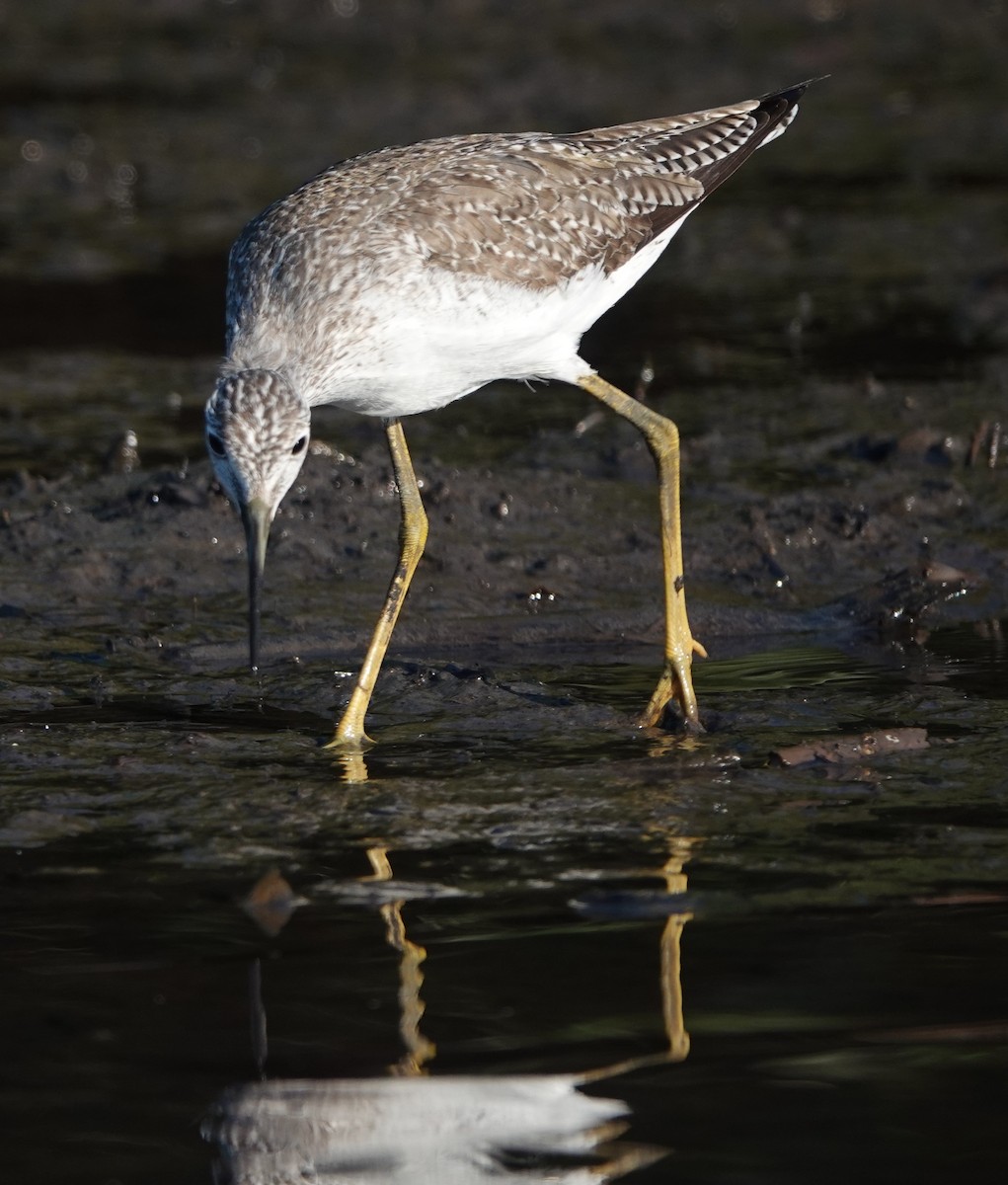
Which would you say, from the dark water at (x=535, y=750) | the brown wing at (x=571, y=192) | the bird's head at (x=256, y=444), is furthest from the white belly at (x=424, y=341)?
the dark water at (x=535, y=750)

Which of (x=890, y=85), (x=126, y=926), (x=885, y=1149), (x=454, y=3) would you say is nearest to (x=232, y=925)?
(x=126, y=926)

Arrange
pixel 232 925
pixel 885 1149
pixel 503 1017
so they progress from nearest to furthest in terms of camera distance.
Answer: pixel 885 1149
pixel 503 1017
pixel 232 925

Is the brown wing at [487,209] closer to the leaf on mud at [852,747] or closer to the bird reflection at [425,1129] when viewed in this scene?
the leaf on mud at [852,747]

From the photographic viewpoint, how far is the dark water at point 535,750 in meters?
4.33

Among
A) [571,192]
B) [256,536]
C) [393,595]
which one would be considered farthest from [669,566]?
[256,536]

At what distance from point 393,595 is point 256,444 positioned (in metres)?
1.53

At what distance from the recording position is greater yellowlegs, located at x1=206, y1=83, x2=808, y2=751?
20.7 feet

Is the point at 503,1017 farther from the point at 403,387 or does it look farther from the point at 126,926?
the point at 403,387

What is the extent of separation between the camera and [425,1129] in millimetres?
4230

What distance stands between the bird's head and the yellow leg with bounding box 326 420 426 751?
2.56ft

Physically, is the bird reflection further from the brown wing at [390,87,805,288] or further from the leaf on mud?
the brown wing at [390,87,805,288]

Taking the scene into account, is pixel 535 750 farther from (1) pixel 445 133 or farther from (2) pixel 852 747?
(1) pixel 445 133

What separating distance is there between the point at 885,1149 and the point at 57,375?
29.4ft

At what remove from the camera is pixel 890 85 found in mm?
18875
